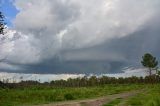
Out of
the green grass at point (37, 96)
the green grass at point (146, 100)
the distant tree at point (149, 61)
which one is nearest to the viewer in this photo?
the green grass at point (146, 100)

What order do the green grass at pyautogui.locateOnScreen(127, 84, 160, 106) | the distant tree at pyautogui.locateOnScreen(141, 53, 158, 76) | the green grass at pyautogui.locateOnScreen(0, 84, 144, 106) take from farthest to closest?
the distant tree at pyautogui.locateOnScreen(141, 53, 158, 76) → the green grass at pyautogui.locateOnScreen(0, 84, 144, 106) → the green grass at pyautogui.locateOnScreen(127, 84, 160, 106)

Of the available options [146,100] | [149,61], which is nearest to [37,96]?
[146,100]

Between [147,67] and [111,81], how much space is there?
5458 centimetres

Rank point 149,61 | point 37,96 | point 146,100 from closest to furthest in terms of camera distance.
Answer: point 146,100 < point 37,96 < point 149,61

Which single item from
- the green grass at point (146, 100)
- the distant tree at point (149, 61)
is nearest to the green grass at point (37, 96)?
the green grass at point (146, 100)

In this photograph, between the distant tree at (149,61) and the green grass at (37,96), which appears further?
the distant tree at (149,61)

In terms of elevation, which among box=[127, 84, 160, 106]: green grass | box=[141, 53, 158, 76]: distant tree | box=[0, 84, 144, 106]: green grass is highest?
box=[141, 53, 158, 76]: distant tree

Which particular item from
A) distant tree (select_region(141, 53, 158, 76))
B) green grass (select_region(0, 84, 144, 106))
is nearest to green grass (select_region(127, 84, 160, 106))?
green grass (select_region(0, 84, 144, 106))

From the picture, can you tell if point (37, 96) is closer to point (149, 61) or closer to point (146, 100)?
point (146, 100)

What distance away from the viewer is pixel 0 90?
52.3m

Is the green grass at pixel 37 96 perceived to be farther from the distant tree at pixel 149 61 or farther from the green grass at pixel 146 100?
the distant tree at pixel 149 61

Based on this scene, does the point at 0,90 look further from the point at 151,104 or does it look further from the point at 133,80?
the point at 133,80

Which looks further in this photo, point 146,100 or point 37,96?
point 37,96

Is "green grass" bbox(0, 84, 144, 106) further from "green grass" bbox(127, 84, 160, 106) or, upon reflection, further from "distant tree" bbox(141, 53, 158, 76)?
"distant tree" bbox(141, 53, 158, 76)
